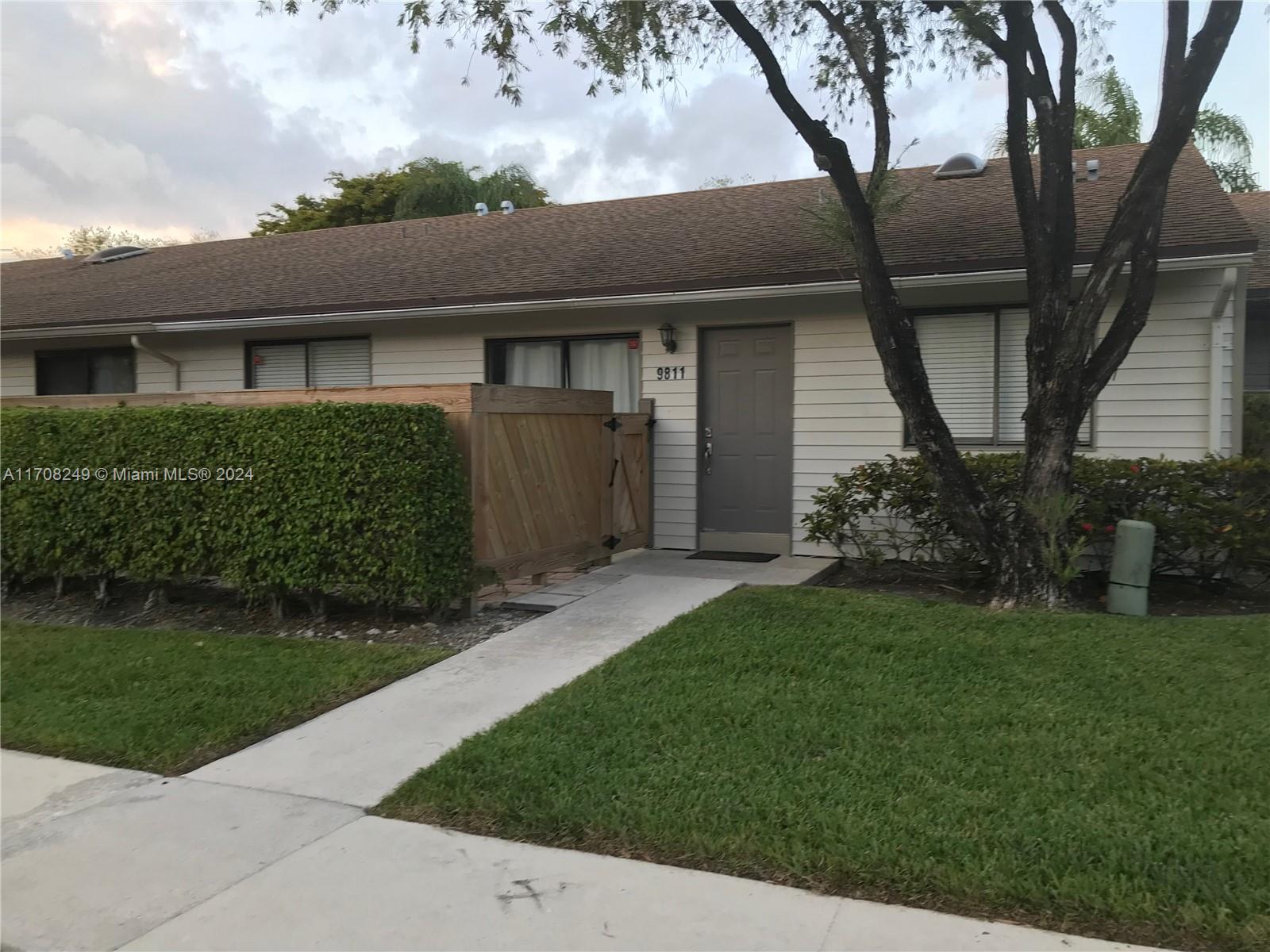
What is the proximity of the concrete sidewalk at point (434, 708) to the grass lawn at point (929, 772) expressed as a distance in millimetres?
241

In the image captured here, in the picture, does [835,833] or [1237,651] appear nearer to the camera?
[835,833]

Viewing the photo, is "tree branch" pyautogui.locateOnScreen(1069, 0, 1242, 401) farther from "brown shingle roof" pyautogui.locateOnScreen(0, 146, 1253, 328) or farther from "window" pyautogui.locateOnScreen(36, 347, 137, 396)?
"window" pyautogui.locateOnScreen(36, 347, 137, 396)

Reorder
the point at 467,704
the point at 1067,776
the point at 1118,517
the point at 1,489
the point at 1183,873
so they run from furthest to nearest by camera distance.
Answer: the point at 1,489 < the point at 1118,517 < the point at 467,704 < the point at 1067,776 < the point at 1183,873

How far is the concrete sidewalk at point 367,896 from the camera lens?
294 cm

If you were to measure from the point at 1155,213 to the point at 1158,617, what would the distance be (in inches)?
116

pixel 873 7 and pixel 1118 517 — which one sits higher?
pixel 873 7

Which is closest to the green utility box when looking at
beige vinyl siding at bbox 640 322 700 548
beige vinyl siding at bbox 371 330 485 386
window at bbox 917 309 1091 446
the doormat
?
window at bbox 917 309 1091 446

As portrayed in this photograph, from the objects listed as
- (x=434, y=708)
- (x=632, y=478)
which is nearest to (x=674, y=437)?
(x=632, y=478)

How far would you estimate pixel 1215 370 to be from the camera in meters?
7.96

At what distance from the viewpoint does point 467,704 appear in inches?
205

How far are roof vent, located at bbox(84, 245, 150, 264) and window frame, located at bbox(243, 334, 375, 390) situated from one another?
707 centimetres

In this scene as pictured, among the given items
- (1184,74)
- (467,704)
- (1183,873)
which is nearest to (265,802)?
(467,704)

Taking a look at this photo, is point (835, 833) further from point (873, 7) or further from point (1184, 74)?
point (873, 7)

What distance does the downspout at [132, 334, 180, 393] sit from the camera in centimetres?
1209
